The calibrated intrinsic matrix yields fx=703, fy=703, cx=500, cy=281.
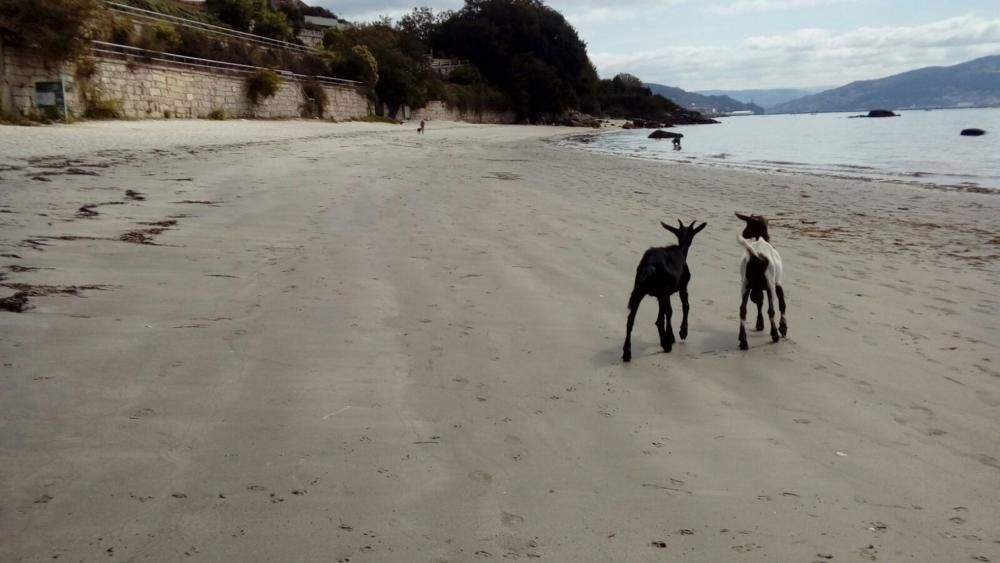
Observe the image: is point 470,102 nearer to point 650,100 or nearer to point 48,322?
point 650,100

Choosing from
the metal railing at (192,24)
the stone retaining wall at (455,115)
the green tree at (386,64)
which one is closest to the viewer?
the metal railing at (192,24)

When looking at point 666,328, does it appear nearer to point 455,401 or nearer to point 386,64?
point 455,401

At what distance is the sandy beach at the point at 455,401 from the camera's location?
8.04 feet

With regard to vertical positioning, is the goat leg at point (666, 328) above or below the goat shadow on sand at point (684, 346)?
above

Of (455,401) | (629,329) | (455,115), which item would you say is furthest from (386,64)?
(455,401)

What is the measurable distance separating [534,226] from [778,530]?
6.34 metres

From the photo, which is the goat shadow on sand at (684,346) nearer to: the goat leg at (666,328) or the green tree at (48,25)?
the goat leg at (666,328)

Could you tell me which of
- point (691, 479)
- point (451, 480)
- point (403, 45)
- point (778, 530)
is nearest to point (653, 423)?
point (691, 479)

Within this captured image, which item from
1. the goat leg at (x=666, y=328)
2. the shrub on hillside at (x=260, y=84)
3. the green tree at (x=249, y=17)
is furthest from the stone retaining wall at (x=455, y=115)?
the goat leg at (x=666, y=328)

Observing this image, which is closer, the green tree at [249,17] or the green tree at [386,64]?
the green tree at [249,17]

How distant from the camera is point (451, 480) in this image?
9.05 ft

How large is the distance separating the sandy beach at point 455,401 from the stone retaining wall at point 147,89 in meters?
14.2

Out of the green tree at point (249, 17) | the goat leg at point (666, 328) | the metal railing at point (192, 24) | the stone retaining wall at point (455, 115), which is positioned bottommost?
the goat leg at point (666, 328)

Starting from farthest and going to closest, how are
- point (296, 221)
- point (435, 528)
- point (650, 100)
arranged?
point (650, 100) < point (296, 221) < point (435, 528)
